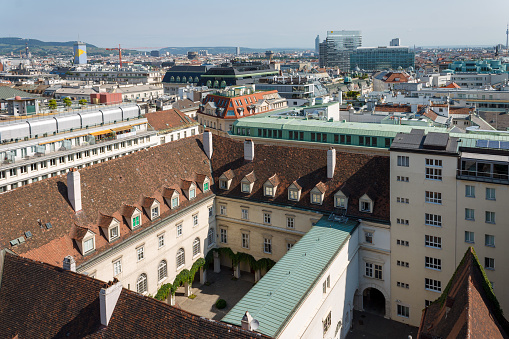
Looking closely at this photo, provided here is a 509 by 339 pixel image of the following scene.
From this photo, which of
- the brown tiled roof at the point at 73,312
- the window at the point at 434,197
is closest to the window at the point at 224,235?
the window at the point at 434,197

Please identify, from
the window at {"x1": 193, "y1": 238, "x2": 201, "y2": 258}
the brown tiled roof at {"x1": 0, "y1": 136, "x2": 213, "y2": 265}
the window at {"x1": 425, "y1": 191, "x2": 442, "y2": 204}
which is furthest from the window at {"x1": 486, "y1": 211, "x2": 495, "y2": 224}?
the window at {"x1": 193, "y1": 238, "x2": 201, "y2": 258}

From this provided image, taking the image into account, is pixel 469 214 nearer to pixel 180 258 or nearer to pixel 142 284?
pixel 180 258

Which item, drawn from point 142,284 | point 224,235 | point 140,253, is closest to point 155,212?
point 140,253

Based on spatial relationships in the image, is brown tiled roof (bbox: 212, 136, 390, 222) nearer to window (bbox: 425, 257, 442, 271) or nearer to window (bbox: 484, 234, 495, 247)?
window (bbox: 425, 257, 442, 271)

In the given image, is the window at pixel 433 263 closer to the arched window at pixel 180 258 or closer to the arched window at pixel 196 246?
the arched window at pixel 196 246

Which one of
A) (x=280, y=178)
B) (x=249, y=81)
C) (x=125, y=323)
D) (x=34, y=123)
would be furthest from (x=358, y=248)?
(x=249, y=81)

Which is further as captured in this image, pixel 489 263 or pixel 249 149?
pixel 249 149
